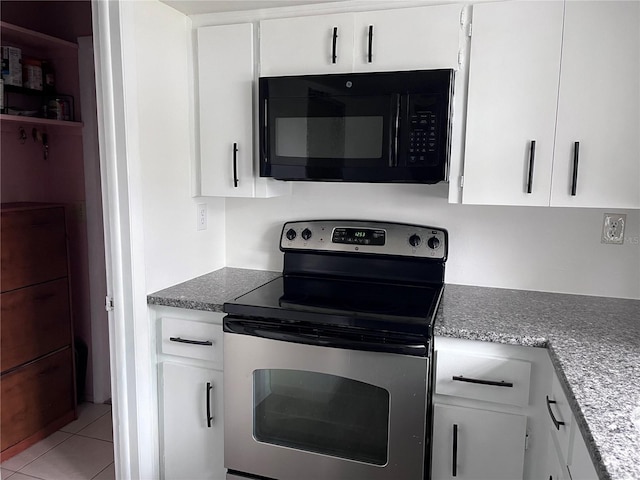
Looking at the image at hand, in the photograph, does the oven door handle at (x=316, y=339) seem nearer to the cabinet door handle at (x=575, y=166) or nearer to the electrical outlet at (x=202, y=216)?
the electrical outlet at (x=202, y=216)

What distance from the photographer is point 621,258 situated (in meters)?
1.90

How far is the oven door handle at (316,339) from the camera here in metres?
1.51

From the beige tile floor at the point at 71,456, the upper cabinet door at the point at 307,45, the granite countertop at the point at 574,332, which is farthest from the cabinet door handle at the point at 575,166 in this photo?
the beige tile floor at the point at 71,456

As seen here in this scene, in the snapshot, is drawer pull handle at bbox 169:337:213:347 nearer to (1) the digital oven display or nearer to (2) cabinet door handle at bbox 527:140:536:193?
(1) the digital oven display

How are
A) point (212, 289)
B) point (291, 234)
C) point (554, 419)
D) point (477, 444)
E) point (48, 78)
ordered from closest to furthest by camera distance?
point (554, 419) → point (477, 444) → point (212, 289) → point (291, 234) → point (48, 78)

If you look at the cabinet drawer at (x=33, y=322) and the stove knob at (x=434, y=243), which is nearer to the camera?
the stove knob at (x=434, y=243)

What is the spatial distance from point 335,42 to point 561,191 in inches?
37.1

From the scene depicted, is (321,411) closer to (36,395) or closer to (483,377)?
(483,377)

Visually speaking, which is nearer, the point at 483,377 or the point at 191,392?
the point at 483,377

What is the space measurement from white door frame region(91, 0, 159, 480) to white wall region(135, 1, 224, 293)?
52 millimetres

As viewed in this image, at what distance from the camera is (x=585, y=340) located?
4.81 feet

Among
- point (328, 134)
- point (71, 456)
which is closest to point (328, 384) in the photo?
point (328, 134)

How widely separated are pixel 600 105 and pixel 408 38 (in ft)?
2.18

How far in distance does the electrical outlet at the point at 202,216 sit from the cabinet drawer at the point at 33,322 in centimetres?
91
